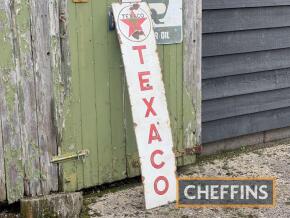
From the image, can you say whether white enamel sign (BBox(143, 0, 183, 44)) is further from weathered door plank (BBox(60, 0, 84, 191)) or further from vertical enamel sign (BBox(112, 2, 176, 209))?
weathered door plank (BBox(60, 0, 84, 191))

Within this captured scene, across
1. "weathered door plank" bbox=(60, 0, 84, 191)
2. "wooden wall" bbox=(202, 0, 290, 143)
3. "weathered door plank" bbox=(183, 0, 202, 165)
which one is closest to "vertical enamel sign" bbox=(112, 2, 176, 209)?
"weathered door plank" bbox=(60, 0, 84, 191)

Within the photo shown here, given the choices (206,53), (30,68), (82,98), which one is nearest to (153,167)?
(82,98)

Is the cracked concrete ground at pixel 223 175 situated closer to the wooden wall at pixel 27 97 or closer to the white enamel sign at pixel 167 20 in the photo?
Answer: the wooden wall at pixel 27 97

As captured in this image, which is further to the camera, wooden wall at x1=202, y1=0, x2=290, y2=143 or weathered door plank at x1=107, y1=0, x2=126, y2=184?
wooden wall at x1=202, y1=0, x2=290, y2=143

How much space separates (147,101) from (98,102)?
376 mm

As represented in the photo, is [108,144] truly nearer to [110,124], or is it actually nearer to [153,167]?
[110,124]

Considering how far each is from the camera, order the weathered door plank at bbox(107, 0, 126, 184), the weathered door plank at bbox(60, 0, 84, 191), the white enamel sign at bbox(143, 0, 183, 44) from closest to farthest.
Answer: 1. the weathered door plank at bbox(60, 0, 84, 191)
2. the weathered door plank at bbox(107, 0, 126, 184)
3. the white enamel sign at bbox(143, 0, 183, 44)

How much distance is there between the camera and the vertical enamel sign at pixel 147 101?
12.9 ft

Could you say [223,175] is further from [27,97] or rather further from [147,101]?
[27,97]

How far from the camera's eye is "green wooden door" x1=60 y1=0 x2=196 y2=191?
3867mm

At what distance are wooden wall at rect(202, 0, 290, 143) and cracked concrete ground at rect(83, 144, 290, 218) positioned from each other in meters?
0.30

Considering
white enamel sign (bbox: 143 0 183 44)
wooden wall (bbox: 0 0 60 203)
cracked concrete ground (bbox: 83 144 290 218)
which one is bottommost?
cracked concrete ground (bbox: 83 144 290 218)

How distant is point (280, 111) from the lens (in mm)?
5625

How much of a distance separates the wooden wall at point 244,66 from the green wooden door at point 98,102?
75 centimetres
